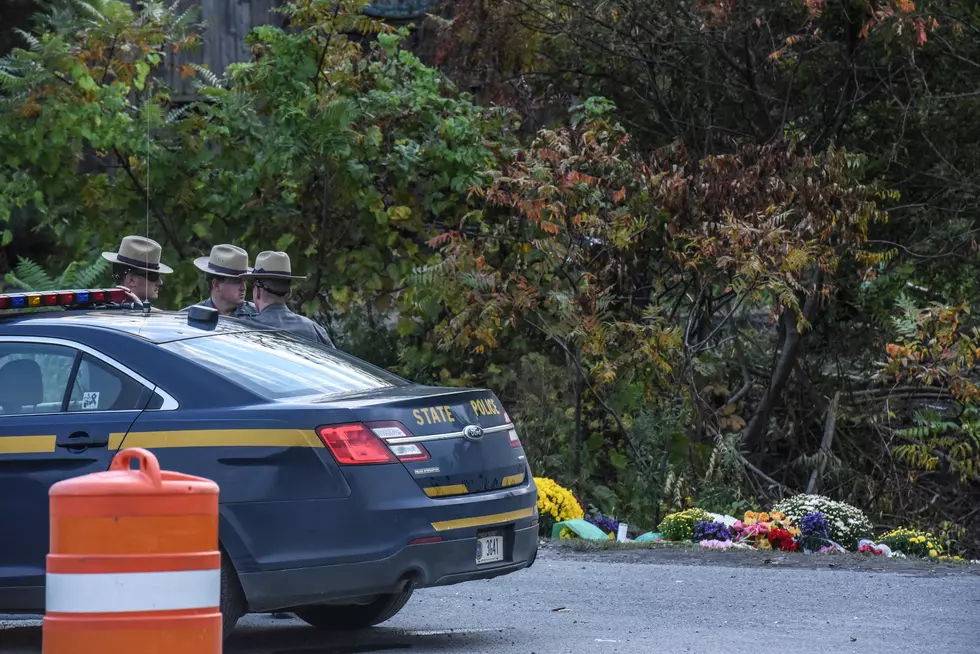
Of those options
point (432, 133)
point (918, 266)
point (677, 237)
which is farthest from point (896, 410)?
point (432, 133)

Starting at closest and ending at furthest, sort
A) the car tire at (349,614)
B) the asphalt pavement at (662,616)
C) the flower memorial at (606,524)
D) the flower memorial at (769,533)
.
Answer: the asphalt pavement at (662,616) < the car tire at (349,614) < the flower memorial at (769,533) < the flower memorial at (606,524)

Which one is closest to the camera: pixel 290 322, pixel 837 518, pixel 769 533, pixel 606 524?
pixel 290 322

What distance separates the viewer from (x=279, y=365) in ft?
23.5

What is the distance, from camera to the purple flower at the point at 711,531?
38.2ft

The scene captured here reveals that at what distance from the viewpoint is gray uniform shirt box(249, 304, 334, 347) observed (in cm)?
981

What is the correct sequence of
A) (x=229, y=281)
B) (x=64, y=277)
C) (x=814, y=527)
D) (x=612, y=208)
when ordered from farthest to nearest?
(x=612, y=208)
(x=64, y=277)
(x=814, y=527)
(x=229, y=281)

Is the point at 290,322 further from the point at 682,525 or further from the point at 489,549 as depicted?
the point at 682,525

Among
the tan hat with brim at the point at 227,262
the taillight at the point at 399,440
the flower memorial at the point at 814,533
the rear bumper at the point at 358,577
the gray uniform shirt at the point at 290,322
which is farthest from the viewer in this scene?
the flower memorial at the point at 814,533

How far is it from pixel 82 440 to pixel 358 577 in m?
1.30

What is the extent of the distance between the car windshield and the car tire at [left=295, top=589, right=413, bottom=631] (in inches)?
42.2

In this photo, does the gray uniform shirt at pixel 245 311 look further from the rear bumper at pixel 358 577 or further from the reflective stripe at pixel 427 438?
the rear bumper at pixel 358 577

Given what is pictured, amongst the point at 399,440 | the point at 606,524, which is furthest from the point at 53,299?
the point at 606,524

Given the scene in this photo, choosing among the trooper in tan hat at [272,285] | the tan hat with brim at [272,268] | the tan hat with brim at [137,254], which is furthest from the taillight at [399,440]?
the tan hat with brim at [137,254]

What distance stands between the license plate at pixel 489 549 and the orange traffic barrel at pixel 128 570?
2.20m
